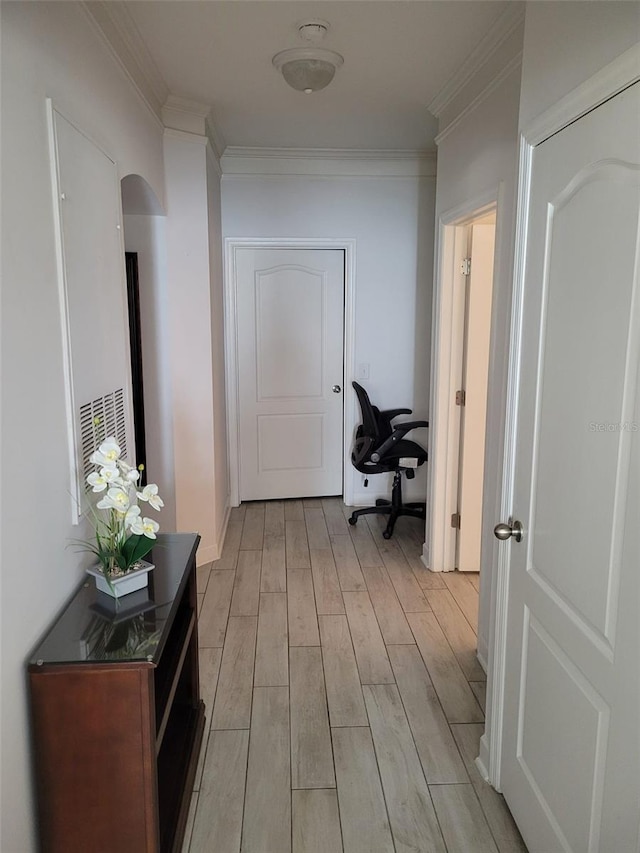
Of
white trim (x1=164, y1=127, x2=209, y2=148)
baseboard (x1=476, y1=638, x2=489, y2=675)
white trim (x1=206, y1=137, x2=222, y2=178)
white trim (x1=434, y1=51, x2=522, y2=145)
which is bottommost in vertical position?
baseboard (x1=476, y1=638, x2=489, y2=675)

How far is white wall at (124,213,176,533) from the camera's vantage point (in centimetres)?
327

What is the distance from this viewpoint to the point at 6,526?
1.25 metres

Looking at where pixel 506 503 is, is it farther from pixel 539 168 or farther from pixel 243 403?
pixel 243 403

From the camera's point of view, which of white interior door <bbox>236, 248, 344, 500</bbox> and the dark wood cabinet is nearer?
the dark wood cabinet

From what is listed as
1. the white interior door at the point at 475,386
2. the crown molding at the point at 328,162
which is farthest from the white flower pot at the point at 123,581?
the crown molding at the point at 328,162

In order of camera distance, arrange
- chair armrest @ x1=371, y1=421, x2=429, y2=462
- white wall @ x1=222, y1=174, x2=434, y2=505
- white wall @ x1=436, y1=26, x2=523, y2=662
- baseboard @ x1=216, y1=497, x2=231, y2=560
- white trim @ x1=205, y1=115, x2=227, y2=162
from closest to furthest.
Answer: white wall @ x1=436, y1=26, x2=523, y2=662, white trim @ x1=205, y1=115, x2=227, y2=162, baseboard @ x1=216, y1=497, x2=231, y2=560, chair armrest @ x1=371, y1=421, x2=429, y2=462, white wall @ x1=222, y1=174, x2=434, y2=505

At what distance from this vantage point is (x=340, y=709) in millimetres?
2332

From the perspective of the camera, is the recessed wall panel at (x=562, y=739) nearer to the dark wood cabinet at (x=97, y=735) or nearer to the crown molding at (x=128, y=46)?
the dark wood cabinet at (x=97, y=735)

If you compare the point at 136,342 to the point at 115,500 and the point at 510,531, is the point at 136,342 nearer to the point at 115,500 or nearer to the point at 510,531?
the point at 115,500

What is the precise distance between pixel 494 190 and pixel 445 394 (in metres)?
1.20

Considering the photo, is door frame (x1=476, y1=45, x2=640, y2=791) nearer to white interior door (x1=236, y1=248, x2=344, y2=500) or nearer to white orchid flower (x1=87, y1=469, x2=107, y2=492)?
white orchid flower (x1=87, y1=469, x2=107, y2=492)

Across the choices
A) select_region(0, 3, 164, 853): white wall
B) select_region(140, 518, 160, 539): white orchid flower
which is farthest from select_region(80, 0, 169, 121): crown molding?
select_region(140, 518, 160, 539): white orchid flower

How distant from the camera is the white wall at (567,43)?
3.88 feet

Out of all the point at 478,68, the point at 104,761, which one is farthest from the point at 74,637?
the point at 478,68
